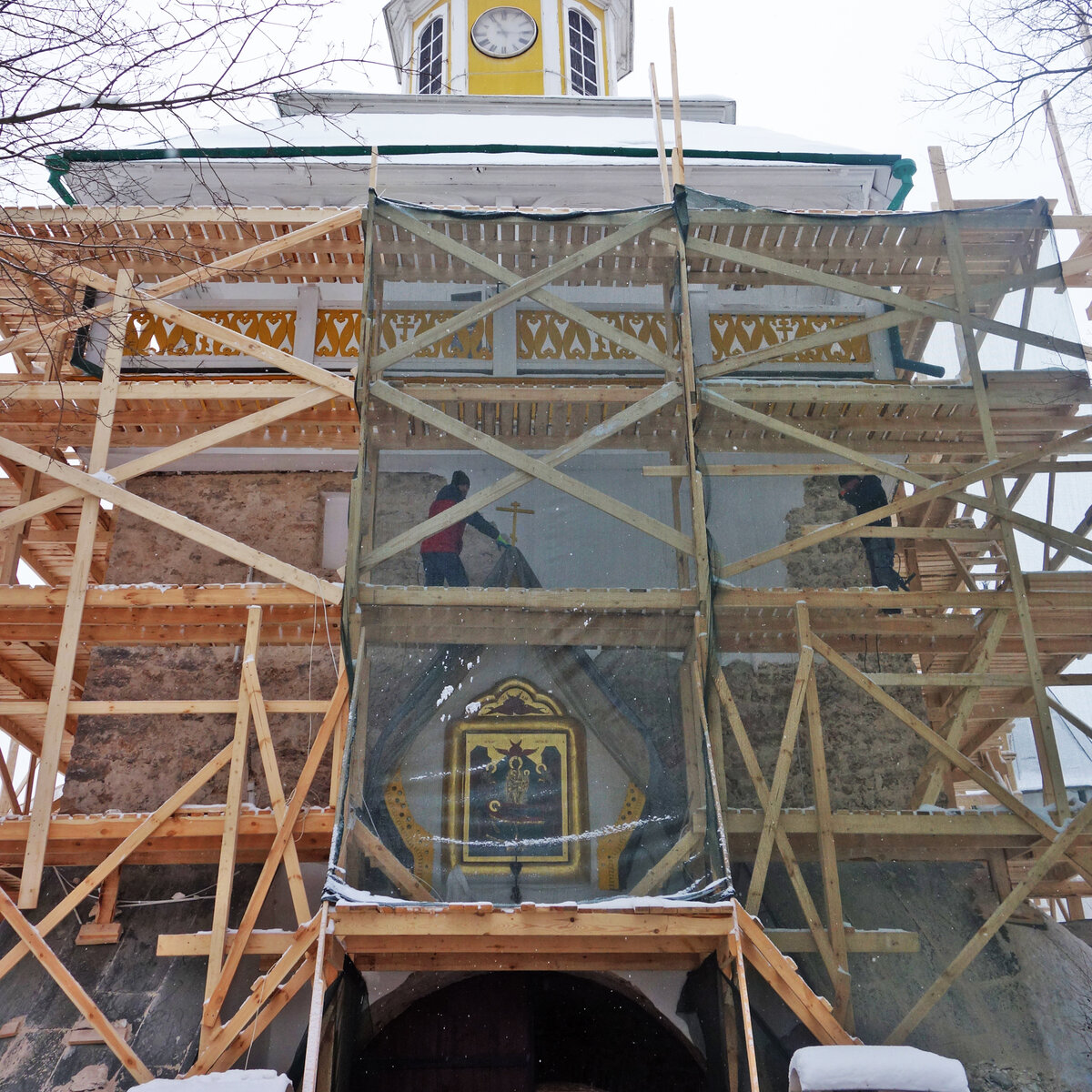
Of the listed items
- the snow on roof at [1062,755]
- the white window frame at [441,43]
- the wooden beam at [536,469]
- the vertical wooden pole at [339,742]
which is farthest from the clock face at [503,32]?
the vertical wooden pole at [339,742]

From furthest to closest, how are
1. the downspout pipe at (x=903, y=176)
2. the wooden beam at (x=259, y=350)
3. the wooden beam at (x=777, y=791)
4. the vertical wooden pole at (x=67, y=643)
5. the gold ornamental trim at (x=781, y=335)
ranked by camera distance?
the downspout pipe at (x=903, y=176) < the gold ornamental trim at (x=781, y=335) < the wooden beam at (x=259, y=350) < the vertical wooden pole at (x=67, y=643) < the wooden beam at (x=777, y=791)

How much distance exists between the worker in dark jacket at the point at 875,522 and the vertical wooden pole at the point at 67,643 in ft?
20.7

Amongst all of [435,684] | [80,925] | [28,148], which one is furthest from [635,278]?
[80,925]

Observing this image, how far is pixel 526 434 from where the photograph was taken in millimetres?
8922

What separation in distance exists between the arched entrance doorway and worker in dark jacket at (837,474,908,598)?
4.22 m

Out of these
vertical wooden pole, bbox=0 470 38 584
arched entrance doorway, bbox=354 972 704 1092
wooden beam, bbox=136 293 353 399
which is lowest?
arched entrance doorway, bbox=354 972 704 1092

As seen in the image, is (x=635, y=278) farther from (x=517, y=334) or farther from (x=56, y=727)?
(x=56, y=727)

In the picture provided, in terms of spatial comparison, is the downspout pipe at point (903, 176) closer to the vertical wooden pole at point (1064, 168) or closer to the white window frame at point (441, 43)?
the vertical wooden pole at point (1064, 168)

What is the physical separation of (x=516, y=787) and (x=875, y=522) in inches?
162

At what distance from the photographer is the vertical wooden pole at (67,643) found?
7086mm

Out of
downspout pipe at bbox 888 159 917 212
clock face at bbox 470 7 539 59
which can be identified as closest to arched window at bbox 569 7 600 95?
clock face at bbox 470 7 539 59

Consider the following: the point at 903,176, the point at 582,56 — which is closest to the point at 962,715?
the point at 903,176

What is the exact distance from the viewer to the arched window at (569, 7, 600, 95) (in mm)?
18969

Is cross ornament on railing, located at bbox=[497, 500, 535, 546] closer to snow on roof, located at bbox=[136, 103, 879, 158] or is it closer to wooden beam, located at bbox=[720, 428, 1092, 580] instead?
wooden beam, located at bbox=[720, 428, 1092, 580]
